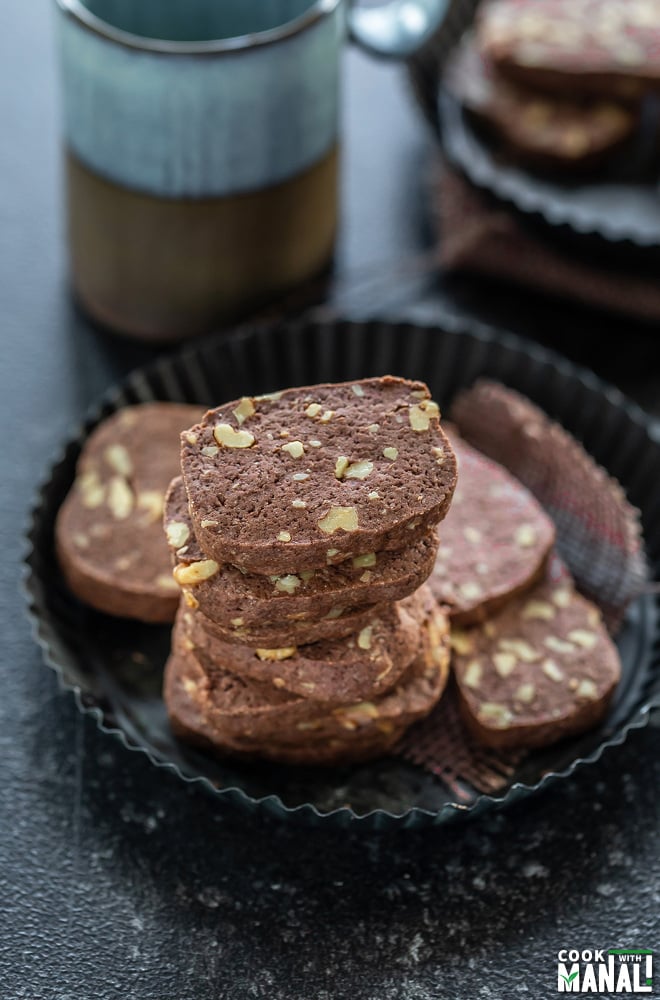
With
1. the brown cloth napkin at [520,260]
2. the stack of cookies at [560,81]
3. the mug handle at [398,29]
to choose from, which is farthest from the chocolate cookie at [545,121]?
the mug handle at [398,29]

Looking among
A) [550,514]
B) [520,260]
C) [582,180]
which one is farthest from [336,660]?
[582,180]

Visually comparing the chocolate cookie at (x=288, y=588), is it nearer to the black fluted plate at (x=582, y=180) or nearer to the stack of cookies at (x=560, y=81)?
the black fluted plate at (x=582, y=180)

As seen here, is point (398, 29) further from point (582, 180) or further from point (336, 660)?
point (336, 660)

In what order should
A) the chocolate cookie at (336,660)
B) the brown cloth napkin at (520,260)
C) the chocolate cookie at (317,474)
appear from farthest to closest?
1. the brown cloth napkin at (520,260)
2. the chocolate cookie at (336,660)
3. the chocolate cookie at (317,474)

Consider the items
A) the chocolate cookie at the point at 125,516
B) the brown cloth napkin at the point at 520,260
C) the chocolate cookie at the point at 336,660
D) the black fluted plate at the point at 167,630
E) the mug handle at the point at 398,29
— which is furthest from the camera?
the brown cloth napkin at the point at 520,260

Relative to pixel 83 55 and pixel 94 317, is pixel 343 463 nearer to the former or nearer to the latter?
pixel 83 55
